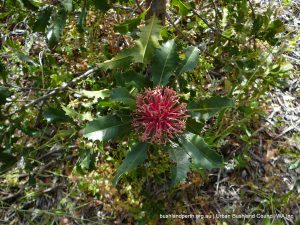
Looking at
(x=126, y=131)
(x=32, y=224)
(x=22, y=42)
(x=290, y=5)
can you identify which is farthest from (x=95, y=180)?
(x=290, y=5)

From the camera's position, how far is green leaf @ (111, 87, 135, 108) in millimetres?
1361

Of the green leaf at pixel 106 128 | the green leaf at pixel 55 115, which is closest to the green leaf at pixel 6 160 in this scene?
the green leaf at pixel 55 115

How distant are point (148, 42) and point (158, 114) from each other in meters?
0.29

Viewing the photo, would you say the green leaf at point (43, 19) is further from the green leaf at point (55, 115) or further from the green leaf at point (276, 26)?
the green leaf at point (276, 26)

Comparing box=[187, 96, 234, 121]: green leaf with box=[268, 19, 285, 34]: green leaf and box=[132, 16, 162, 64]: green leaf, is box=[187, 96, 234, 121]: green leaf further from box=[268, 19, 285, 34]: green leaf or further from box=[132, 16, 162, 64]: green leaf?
box=[268, 19, 285, 34]: green leaf

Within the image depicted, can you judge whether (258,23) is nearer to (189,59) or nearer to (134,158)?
(189,59)

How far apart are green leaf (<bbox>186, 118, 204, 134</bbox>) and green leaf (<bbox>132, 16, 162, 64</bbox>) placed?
31cm

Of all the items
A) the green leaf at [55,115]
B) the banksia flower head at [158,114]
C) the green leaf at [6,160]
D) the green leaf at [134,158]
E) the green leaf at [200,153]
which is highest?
the banksia flower head at [158,114]

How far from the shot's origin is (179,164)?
4.57ft

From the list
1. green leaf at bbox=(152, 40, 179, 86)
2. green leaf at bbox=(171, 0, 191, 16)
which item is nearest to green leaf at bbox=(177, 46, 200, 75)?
green leaf at bbox=(152, 40, 179, 86)

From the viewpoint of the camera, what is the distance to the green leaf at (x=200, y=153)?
139 cm

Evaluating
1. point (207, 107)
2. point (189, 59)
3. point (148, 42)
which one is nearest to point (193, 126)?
point (207, 107)

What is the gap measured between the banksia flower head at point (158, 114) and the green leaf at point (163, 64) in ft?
0.17

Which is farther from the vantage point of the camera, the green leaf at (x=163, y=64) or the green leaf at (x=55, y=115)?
the green leaf at (x=55, y=115)
